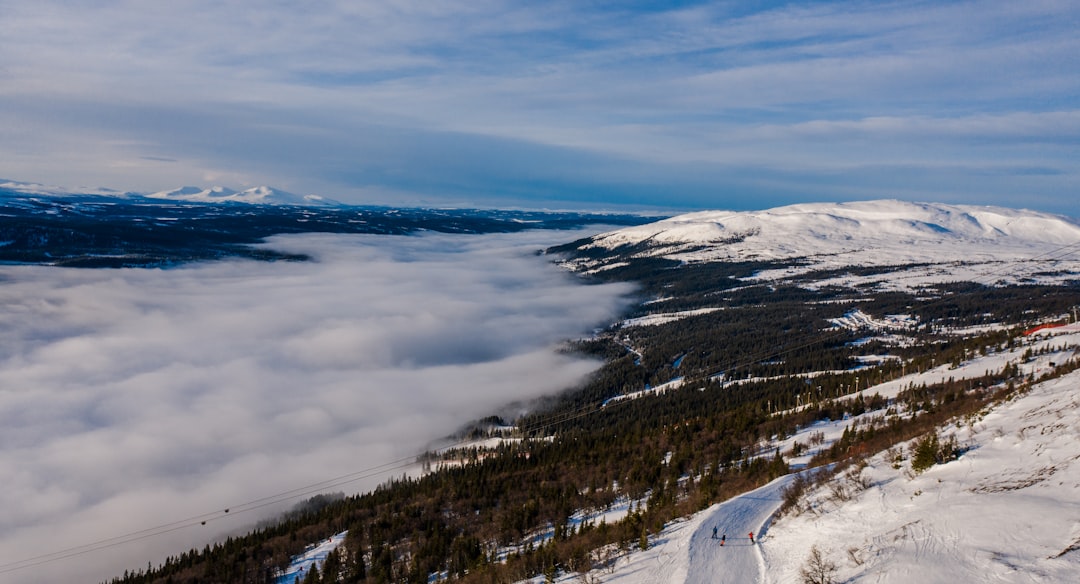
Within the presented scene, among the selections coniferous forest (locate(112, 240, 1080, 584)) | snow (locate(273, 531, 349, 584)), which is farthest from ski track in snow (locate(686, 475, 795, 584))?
snow (locate(273, 531, 349, 584))

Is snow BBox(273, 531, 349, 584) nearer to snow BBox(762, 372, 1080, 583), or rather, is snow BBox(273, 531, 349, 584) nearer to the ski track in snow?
the ski track in snow

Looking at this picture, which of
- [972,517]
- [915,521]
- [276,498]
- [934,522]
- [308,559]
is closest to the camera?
[972,517]

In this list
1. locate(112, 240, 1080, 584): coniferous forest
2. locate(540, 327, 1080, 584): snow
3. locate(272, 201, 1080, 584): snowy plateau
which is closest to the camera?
locate(540, 327, 1080, 584): snow

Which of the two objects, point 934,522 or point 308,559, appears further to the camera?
point 308,559

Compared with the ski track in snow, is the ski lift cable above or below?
below

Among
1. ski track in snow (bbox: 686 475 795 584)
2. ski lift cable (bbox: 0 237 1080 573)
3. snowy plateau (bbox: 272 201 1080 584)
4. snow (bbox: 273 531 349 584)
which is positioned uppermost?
snowy plateau (bbox: 272 201 1080 584)

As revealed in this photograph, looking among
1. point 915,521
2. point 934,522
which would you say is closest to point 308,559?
point 915,521

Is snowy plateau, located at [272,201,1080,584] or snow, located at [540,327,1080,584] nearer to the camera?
snow, located at [540,327,1080,584]

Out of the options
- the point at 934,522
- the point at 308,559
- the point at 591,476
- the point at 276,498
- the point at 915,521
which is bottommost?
the point at 276,498

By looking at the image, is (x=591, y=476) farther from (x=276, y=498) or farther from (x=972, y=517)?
(x=276, y=498)

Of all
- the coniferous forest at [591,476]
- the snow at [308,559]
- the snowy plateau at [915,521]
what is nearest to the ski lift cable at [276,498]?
the coniferous forest at [591,476]

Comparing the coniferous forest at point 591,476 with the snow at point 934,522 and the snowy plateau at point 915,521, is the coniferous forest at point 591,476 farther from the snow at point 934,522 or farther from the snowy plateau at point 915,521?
the snow at point 934,522

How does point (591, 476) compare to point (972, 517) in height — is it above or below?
below
